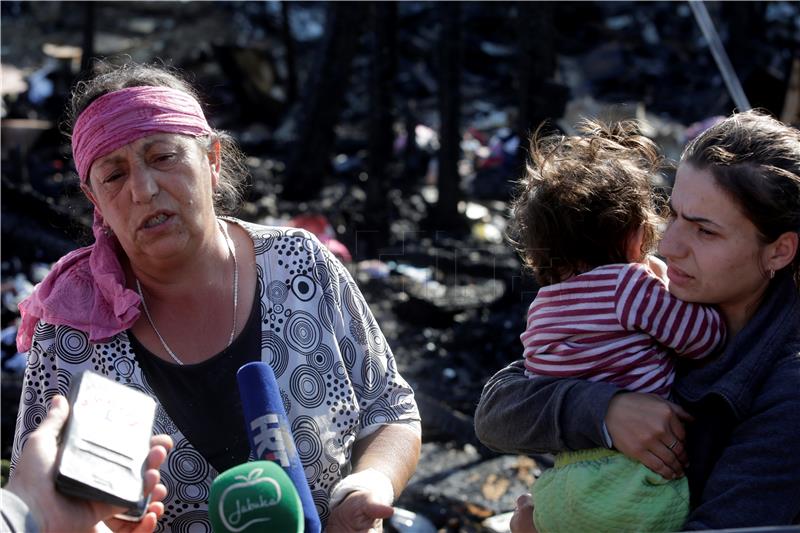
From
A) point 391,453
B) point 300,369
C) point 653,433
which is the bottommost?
point 391,453

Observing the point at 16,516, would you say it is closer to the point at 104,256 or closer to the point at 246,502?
the point at 246,502

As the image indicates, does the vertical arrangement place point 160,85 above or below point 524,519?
above

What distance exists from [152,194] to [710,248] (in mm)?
1305

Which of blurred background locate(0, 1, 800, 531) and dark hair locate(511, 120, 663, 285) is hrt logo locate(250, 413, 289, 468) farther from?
blurred background locate(0, 1, 800, 531)

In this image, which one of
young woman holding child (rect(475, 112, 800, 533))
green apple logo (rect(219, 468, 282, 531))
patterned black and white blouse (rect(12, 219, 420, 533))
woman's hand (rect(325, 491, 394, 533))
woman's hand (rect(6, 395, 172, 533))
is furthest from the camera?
patterned black and white blouse (rect(12, 219, 420, 533))

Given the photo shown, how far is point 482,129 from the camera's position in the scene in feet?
45.1

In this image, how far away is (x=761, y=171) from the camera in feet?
6.21

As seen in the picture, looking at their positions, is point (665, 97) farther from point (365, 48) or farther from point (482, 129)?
point (365, 48)

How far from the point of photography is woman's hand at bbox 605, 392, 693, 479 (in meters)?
1.92

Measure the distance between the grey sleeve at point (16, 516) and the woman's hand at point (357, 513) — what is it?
73 cm

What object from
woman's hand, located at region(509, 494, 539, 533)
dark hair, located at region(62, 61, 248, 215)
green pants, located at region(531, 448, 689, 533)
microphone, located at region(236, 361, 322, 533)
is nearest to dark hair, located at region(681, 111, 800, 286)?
green pants, located at region(531, 448, 689, 533)

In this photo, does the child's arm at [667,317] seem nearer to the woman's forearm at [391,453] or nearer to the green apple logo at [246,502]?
the woman's forearm at [391,453]

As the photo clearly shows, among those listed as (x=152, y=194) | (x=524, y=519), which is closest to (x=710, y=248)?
(x=524, y=519)

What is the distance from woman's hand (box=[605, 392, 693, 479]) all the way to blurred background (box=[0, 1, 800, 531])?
1.29m
